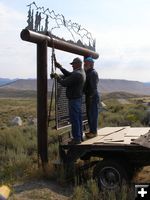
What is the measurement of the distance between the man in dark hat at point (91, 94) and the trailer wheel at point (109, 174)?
1850 mm

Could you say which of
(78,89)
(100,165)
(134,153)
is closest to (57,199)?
(100,165)

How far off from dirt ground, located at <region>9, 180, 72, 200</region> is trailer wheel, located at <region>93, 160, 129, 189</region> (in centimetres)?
65

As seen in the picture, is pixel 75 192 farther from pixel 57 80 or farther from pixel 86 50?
pixel 86 50

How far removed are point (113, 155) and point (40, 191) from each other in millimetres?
1615

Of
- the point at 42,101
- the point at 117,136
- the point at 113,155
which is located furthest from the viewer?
the point at 42,101

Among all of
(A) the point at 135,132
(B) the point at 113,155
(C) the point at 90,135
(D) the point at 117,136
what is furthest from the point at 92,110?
(B) the point at 113,155

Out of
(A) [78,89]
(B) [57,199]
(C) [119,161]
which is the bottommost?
(B) [57,199]

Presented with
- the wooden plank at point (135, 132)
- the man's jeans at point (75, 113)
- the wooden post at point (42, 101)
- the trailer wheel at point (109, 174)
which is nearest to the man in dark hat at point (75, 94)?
the man's jeans at point (75, 113)

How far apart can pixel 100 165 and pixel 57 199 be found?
1.13 meters

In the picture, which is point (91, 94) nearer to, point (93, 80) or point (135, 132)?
point (93, 80)

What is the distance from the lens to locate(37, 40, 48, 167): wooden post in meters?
11.2

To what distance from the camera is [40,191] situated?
9508 mm

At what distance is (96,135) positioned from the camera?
38.5 feet

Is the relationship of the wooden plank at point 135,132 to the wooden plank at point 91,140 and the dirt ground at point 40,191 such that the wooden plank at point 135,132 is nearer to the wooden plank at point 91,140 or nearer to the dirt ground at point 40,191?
the wooden plank at point 91,140
